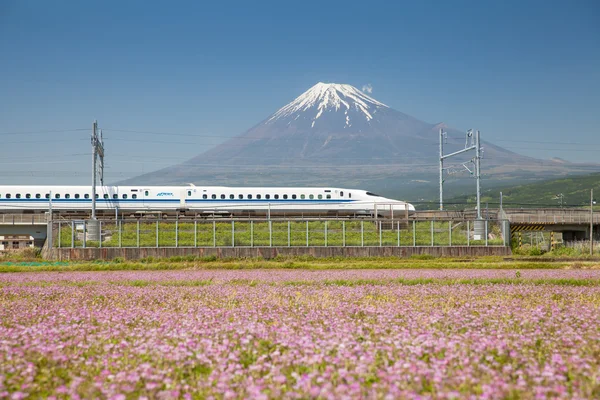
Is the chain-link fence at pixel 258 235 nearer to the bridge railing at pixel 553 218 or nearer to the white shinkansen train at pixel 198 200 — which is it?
the bridge railing at pixel 553 218

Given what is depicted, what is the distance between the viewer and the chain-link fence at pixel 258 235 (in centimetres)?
3600

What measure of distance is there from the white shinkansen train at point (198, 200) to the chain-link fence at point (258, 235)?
56.6 ft

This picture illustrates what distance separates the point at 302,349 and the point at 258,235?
29.6 m

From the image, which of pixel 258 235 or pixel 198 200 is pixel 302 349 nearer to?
pixel 258 235

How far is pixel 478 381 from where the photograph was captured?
18.3 feet

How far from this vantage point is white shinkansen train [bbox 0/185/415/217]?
56.2 m

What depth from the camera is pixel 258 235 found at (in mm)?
36531

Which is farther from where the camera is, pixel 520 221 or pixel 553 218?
pixel 553 218

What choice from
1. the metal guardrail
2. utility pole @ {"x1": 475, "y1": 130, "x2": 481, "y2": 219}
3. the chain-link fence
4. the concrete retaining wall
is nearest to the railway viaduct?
the metal guardrail

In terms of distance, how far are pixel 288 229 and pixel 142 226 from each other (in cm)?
879

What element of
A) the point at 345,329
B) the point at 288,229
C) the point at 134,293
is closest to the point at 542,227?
the point at 288,229

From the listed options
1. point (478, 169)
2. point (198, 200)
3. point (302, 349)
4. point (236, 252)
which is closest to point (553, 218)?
point (478, 169)

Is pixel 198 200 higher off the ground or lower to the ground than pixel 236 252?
higher

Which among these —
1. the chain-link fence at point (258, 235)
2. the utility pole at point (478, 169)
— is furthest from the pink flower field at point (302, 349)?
the utility pole at point (478, 169)
